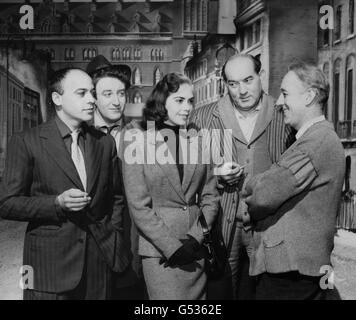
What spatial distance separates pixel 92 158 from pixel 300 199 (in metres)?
1.03

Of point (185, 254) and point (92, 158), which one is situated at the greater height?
point (92, 158)

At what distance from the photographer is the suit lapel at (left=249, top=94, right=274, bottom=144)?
2.69 m

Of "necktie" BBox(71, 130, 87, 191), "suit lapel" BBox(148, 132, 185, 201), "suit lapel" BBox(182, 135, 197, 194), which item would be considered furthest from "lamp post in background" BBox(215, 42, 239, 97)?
"necktie" BBox(71, 130, 87, 191)

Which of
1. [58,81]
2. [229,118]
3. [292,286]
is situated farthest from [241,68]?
[292,286]

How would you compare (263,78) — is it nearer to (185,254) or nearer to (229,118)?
(229,118)

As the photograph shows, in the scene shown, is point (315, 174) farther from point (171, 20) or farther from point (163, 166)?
point (171, 20)

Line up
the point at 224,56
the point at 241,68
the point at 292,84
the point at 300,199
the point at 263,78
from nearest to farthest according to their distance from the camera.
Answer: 1. the point at 300,199
2. the point at 292,84
3. the point at 241,68
4. the point at 263,78
5. the point at 224,56

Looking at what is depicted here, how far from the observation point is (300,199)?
220cm

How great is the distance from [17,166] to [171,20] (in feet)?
4.58

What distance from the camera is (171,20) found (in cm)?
318

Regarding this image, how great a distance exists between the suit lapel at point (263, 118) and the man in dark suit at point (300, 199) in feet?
1.19

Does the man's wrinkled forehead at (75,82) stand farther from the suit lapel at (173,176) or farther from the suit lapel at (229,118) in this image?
the suit lapel at (229,118)

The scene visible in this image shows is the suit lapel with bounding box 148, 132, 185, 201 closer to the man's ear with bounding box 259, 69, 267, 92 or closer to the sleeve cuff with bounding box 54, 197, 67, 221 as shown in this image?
the sleeve cuff with bounding box 54, 197, 67, 221

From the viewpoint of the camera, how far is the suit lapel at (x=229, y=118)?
8.89 feet
